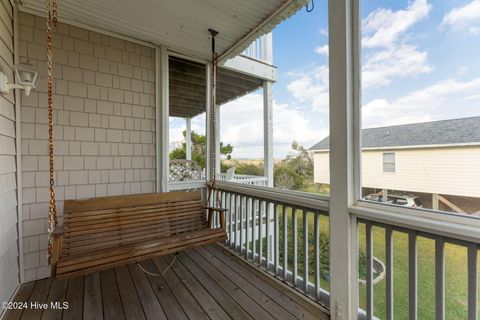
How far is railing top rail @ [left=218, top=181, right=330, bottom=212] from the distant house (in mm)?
403

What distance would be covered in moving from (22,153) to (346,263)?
10.8 ft

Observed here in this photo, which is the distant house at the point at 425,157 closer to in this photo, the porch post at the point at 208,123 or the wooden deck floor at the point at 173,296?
the wooden deck floor at the point at 173,296

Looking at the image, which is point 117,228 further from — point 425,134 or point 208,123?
point 425,134

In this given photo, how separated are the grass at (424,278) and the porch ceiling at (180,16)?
7.63 feet

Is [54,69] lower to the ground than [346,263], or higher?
higher

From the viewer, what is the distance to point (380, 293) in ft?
5.91

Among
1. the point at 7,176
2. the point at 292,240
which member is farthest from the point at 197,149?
the point at 7,176

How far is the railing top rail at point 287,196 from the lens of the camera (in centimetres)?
196

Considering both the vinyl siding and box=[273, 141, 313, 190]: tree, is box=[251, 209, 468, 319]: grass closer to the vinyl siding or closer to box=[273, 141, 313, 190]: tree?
the vinyl siding

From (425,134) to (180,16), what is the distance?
2.65 meters

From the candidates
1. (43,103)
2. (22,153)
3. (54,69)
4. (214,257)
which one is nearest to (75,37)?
(54,69)

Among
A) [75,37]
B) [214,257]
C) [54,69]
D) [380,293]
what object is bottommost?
[214,257]

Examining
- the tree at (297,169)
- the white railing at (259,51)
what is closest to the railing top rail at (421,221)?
the tree at (297,169)

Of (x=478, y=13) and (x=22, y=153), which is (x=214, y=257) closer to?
(x=22, y=153)
